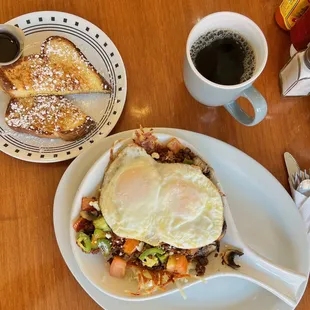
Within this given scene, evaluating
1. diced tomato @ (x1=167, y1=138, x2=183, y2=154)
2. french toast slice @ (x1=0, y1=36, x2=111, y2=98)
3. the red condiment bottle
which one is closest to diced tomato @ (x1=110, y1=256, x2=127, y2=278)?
diced tomato @ (x1=167, y1=138, x2=183, y2=154)

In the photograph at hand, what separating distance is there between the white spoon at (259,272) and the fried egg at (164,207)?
61 millimetres

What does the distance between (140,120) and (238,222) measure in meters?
0.39

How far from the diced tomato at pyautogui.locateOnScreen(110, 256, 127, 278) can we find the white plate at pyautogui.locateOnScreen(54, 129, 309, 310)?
0.07m

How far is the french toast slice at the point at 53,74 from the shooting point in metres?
1.26

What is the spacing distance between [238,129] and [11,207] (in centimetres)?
66

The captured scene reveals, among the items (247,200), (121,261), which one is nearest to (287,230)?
(247,200)

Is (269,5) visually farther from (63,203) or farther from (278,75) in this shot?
(63,203)

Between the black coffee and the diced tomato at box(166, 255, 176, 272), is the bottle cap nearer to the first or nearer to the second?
the black coffee

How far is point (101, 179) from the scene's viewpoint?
3.73 ft

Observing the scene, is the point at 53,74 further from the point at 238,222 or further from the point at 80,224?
the point at 238,222

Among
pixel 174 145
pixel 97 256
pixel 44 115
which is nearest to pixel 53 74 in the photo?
pixel 44 115

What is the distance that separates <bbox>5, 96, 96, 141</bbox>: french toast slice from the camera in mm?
1228

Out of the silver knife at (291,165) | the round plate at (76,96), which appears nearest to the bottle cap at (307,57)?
the silver knife at (291,165)

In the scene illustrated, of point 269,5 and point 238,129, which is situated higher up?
point 269,5
